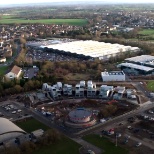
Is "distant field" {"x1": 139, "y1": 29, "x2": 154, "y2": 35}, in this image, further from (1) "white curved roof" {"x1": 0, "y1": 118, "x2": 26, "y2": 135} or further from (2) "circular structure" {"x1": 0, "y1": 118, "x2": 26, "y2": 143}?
(2) "circular structure" {"x1": 0, "y1": 118, "x2": 26, "y2": 143}

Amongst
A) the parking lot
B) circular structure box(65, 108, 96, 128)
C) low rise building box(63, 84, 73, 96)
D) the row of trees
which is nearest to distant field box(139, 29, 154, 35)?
low rise building box(63, 84, 73, 96)

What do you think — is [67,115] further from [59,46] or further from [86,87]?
[59,46]

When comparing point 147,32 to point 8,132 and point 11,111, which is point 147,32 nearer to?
point 11,111

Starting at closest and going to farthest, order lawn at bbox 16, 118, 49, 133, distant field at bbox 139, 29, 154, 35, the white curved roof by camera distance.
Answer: the white curved roof < lawn at bbox 16, 118, 49, 133 < distant field at bbox 139, 29, 154, 35

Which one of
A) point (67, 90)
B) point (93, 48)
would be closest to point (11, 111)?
point (67, 90)

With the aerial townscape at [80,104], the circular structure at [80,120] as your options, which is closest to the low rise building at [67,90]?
the aerial townscape at [80,104]
